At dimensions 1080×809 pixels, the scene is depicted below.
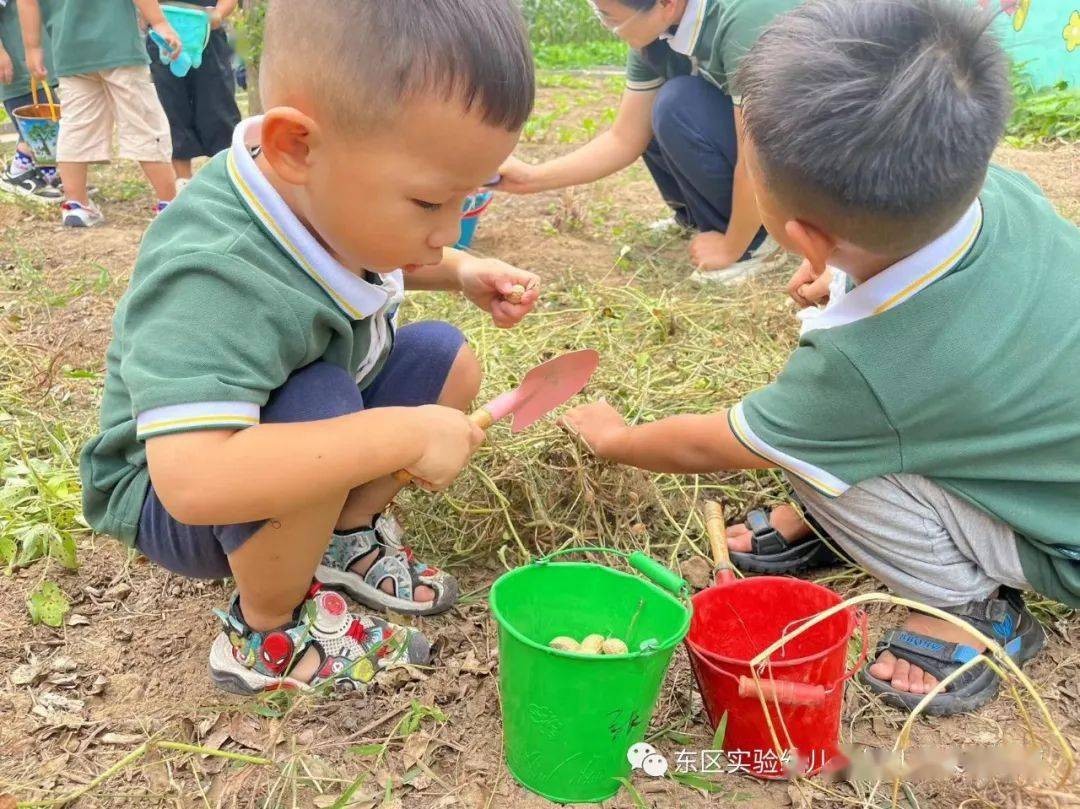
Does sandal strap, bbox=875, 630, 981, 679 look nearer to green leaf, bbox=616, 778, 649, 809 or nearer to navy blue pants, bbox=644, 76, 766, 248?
green leaf, bbox=616, 778, 649, 809

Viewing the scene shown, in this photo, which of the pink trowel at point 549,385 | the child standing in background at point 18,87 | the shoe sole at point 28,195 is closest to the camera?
the pink trowel at point 549,385

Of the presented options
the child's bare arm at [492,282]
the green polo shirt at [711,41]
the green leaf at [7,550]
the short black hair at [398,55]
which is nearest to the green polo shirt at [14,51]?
the green polo shirt at [711,41]

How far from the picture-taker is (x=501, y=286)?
1.99 meters

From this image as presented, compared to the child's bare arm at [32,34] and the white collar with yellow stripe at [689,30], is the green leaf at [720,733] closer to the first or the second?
the white collar with yellow stripe at [689,30]

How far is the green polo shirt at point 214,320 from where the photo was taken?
136cm

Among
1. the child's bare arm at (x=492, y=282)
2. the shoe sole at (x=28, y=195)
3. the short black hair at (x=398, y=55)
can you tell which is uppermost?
the short black hair at (x=398, y=55)

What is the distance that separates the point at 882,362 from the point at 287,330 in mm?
881

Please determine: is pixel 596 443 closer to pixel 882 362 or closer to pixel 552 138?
pixel 882 362

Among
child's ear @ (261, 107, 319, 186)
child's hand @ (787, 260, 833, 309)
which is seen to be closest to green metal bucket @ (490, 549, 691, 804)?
child's ear @ (261, 107, 319, 186)

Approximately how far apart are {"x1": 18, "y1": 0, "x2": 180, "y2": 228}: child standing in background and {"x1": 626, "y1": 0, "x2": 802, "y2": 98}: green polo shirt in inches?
82.7

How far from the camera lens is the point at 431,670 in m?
1.75

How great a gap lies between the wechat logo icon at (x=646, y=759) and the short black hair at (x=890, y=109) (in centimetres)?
→ 81

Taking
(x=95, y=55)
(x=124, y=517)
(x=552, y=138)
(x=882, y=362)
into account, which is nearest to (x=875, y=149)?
(x=882, y=362)

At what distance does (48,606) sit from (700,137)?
252cm
